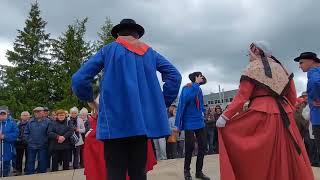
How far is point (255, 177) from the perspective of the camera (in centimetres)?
488

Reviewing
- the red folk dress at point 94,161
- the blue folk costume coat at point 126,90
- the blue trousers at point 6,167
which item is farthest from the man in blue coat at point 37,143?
the blue folk costume coat at point 126,90

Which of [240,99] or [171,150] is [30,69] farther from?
[240,99]

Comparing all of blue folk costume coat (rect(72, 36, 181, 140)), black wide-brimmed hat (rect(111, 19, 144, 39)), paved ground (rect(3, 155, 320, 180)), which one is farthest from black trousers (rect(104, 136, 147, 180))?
paved ground (rect(3, 155, 320, 180))

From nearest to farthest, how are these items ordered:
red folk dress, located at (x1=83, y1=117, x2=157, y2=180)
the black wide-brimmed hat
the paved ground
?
the black wide-brimmed hat
red folk dress, located at (x1=83, y1=117, x2=157, y2=180)
the paved ground

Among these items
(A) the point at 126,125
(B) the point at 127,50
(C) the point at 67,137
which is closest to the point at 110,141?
(A) the point at 126,125

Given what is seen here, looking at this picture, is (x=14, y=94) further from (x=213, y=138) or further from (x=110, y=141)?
(x=110, y=141)

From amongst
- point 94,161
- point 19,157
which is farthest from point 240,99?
Answer: point 19,157

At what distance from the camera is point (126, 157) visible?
3.80 m

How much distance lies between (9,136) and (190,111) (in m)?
4.99

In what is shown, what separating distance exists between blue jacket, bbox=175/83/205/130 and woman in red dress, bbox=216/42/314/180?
1.77 m

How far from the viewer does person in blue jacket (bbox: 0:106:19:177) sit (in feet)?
32.6

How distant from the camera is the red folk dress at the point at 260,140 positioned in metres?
4.85

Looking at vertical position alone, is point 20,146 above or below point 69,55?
below

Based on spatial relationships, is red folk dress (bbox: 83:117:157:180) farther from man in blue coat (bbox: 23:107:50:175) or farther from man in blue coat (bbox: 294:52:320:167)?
man in blue coat (bbox: 23:107:50:175)
